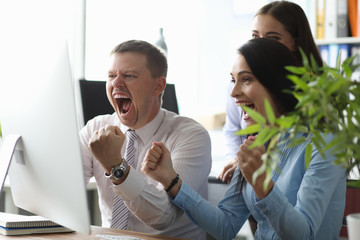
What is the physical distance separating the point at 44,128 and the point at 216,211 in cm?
62

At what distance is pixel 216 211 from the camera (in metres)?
1.59

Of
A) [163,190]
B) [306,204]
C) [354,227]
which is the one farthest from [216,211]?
[354,227]

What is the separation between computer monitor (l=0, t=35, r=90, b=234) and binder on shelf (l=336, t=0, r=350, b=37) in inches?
87.8

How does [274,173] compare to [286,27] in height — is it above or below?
below

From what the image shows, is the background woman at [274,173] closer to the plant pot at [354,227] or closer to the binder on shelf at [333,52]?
the plant pot at [354,227]

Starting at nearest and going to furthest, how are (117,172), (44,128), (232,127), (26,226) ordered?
(44,128), (26,226), (117,172), (232,127)

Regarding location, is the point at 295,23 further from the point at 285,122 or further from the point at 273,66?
the point at 285,122

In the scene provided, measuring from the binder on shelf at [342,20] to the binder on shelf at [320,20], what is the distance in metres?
0.09

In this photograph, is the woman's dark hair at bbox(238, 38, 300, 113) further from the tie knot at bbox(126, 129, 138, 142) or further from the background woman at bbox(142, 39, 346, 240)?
the tie knot at bbox(126, 129, 138, 142)

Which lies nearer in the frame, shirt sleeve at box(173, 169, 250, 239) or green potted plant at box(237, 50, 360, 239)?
green potted plant at box(237, 50, 360, 239)

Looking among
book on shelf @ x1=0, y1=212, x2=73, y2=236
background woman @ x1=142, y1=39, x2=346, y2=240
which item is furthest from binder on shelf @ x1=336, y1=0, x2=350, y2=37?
book on shelf @ x1=0, y1=212, x2=73, y2=236

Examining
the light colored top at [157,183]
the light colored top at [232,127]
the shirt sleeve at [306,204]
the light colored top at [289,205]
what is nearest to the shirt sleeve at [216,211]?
the light colored top at [289,205]

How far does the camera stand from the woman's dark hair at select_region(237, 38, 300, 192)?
1529 millimetres

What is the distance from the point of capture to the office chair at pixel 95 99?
7.72 ft
